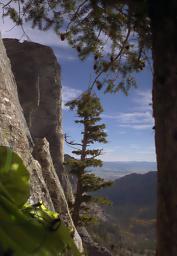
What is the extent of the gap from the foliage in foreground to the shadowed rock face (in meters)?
34.8

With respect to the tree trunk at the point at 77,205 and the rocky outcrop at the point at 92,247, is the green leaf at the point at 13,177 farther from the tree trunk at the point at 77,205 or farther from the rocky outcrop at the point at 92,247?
the rocky outcrop at the point at 92,247

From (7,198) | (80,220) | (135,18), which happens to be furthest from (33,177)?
(80,220)

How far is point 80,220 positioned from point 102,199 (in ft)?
9.77

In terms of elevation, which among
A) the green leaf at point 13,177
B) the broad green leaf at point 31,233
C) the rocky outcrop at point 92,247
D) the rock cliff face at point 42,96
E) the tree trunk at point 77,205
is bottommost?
the rocky outcrop at point 92,247

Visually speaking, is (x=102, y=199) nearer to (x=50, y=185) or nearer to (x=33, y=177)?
(x=50, y=185)

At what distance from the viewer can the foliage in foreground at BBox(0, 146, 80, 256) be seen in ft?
7.26

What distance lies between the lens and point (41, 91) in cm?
4381

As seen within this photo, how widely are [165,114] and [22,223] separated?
2257 millimetres

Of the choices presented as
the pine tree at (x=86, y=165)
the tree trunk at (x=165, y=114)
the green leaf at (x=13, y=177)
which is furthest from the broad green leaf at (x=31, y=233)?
the pine tree at (x=86, y=165)

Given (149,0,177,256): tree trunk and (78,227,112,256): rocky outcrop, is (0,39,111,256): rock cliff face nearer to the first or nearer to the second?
(78,227,112,256): rocky outcrop

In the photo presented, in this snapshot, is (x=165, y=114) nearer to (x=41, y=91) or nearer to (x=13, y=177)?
(x=13, y=177)

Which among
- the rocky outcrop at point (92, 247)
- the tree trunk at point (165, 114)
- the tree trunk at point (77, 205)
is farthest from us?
the rocky outcrop at point (92, 247)

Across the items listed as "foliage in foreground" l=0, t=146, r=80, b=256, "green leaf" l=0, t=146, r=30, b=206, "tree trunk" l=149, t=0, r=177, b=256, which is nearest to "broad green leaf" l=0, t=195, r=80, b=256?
"foliage in foreground" l=0, t=146, r=80, b=256

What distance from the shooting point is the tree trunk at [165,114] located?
3.86 metres
